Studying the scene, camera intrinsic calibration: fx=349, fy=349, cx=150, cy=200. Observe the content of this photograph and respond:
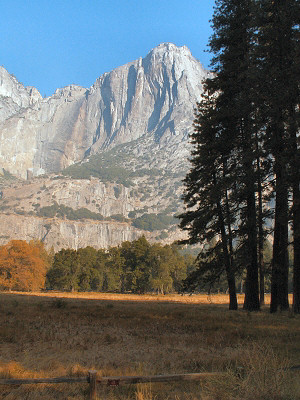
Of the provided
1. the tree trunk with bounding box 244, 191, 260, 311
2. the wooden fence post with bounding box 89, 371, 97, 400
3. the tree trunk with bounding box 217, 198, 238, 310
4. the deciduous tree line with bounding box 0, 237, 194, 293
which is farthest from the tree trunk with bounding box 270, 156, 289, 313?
the deciduous tree line with bounding box 0, 237, 194, 293

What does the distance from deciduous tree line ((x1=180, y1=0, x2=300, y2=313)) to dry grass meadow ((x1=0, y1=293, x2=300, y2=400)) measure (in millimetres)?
4231

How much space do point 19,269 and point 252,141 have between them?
6025 cm

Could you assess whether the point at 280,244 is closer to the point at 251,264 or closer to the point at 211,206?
the point at 251,264

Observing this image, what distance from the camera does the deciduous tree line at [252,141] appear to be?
16.0 metres

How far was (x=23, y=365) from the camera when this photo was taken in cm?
762

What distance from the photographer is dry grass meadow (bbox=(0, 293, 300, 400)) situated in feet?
18.5

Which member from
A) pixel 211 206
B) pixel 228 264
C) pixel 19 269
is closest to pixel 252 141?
pixel 211 206

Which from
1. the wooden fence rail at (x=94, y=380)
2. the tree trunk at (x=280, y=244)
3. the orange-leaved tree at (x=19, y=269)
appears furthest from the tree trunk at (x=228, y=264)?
the orange-leaved tree at (x=19, y=269)

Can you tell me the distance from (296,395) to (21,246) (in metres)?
68.7

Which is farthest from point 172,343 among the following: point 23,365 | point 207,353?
point 23,365

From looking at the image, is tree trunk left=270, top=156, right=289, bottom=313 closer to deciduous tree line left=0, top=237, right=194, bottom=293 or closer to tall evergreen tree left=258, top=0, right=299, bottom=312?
tall evergreen tree left=258, top=0, right=299, bottom=312

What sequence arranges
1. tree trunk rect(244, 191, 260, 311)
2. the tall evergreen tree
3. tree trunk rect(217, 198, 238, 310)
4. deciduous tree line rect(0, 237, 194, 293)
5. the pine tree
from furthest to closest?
1. deciduous tree line rect(0, 237, 194, 293)
2. the pine tree
3. tree trunk rect(217, 198, 238, 310)
4. tree trunk rect(244, 191, 260, 311)
5. the tall evergreen tree

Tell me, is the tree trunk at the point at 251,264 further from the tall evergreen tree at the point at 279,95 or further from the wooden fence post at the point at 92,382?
the wooden fence post at the point at 92,382

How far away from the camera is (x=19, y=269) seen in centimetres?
6719
